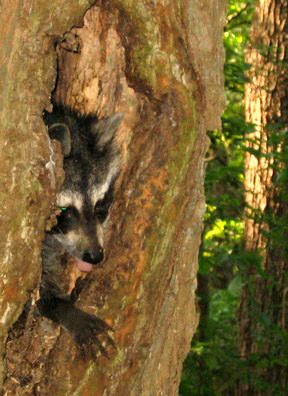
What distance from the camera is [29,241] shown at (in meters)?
2.09

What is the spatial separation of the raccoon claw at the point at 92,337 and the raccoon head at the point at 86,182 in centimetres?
55

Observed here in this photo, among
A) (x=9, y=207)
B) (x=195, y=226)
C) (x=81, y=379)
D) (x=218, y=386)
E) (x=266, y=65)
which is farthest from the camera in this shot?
(x=266, y=65)

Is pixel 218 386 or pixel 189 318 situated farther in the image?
pixel 218 386

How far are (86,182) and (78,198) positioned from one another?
11 cm

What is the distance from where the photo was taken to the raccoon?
281cm

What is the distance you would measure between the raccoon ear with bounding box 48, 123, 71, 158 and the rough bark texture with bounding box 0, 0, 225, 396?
35 cm

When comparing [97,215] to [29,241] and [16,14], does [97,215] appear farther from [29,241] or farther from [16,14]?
Answer: [16,14]

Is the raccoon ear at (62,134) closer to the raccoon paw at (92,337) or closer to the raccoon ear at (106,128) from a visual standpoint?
the raccoon ear at (106,128)

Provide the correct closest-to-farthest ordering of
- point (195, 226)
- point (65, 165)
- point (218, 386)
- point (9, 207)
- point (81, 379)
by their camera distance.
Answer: point (9, 207) < point (81, 379) < point (195, 226) < point (65, 165) < point (218, 386)

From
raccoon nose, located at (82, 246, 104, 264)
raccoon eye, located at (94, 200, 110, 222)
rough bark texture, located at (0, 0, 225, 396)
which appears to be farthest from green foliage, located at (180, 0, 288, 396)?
rough bark texture, located at (0, 0, 225, 396)

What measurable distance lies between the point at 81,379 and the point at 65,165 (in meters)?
1.15

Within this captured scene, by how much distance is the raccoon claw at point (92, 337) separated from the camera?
2.21 m

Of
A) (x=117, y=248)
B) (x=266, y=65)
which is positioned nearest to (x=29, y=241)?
(x=117, y=248)

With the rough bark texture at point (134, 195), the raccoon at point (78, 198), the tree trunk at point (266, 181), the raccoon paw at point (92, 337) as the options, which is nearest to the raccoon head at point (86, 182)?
the raccoon at point (78, 198)
